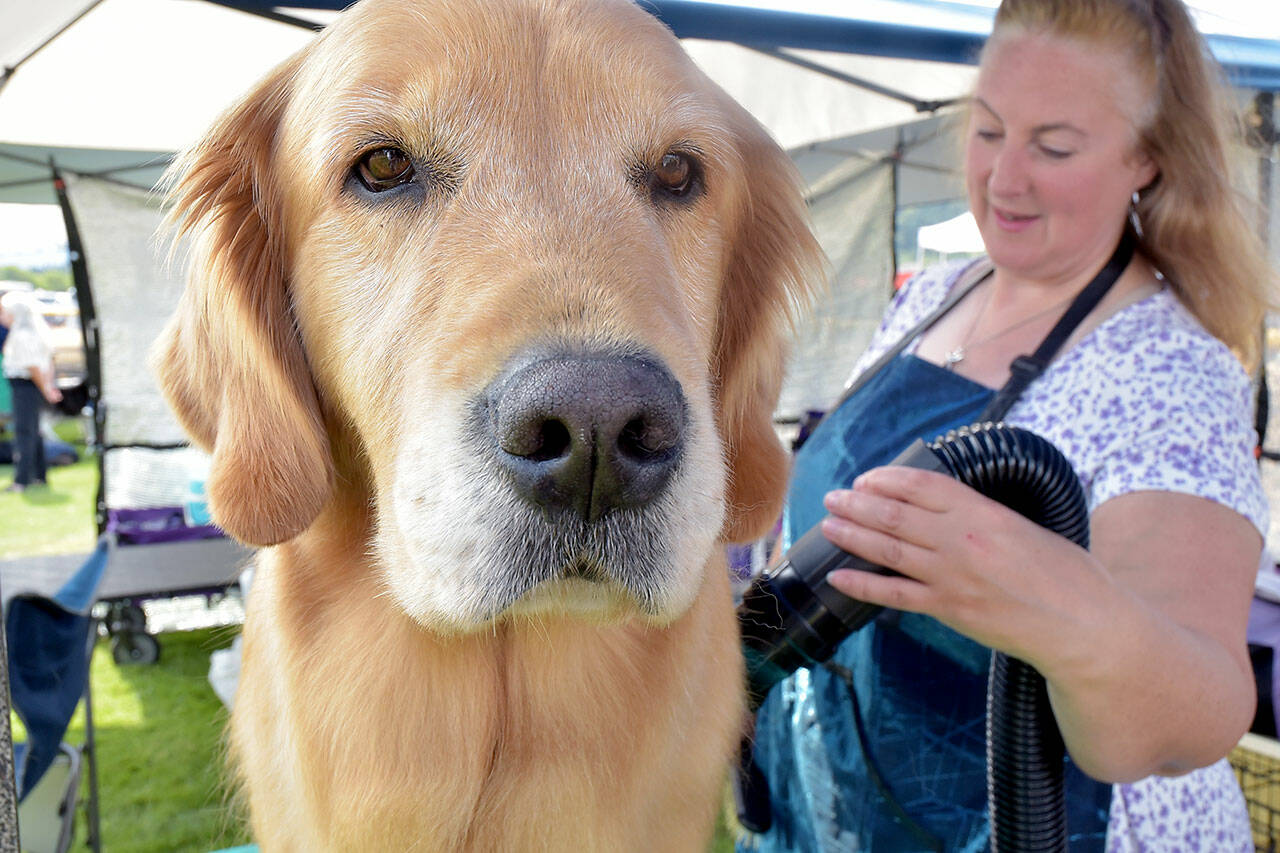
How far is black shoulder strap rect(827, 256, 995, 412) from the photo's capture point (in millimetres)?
2281

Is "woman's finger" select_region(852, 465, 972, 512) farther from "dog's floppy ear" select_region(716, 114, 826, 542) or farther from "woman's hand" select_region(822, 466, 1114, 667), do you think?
"dog's floppy ear" select_region(716, 114, 826, 542)

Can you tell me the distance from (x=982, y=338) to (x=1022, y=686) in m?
0.98

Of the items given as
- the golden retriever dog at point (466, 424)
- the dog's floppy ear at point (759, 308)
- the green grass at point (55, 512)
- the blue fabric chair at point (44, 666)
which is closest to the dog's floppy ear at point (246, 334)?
the golden retriever dog at point (466, 424)

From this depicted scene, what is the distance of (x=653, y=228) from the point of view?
1.30 meters

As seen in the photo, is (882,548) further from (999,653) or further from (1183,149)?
(1183,149)

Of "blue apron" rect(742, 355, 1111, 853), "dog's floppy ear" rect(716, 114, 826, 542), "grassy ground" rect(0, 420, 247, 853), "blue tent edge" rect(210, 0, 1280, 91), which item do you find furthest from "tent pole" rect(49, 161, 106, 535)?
Answer: "dog's floppy ear" rect(716, 114, 826, 542)

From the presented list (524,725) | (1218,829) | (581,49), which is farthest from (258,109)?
(1218,829)

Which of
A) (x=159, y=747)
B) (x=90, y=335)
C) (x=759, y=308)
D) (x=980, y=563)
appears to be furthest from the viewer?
(x=90, y=335)

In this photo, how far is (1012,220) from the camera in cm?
201

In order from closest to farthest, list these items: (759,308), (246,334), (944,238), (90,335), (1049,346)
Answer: (246,334)
(759,308)
(1049,346)
(90,335)
(944,238)

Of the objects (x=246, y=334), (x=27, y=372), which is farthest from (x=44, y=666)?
(x=27, y=372)

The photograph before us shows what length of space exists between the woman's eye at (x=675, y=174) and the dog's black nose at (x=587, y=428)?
53 cm

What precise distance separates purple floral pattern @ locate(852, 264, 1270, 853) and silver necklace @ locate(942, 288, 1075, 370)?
0.68ft

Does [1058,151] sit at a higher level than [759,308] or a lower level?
higher
